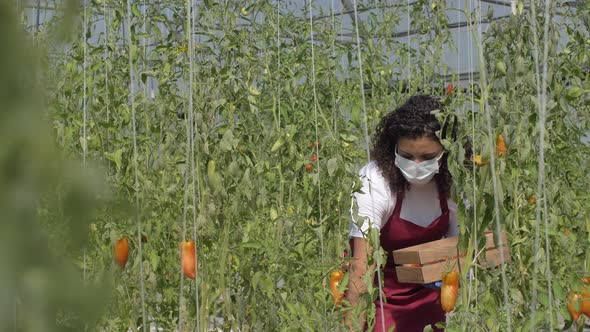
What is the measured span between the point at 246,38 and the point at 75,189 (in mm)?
1713

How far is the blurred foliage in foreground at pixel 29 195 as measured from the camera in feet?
0.86

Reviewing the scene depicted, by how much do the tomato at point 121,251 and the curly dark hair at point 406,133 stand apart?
62 cm

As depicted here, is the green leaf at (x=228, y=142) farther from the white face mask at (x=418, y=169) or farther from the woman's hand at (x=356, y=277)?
the white face mask at (x=418, y=169)

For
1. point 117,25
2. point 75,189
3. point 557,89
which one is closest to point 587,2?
point 557,89

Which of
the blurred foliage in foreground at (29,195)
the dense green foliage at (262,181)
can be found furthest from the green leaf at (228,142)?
the blurred foliage in foreground at (29,195)

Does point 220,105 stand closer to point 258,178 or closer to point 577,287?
point 258,178

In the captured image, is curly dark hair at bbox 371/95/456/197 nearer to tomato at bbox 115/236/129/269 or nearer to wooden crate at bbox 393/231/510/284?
wooden crate at bbox 393/231/510/284

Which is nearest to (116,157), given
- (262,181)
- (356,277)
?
(262,181)

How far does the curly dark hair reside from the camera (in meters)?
1.90

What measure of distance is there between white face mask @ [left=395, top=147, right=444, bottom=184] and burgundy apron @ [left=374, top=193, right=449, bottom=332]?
101 millimetres

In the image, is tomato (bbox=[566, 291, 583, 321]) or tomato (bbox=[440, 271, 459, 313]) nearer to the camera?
tomato (bbox=[440, 271, 459, 313])

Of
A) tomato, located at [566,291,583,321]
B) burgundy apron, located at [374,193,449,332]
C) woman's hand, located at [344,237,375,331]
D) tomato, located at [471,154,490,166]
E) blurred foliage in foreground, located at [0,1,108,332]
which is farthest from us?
burgundy apron, located at [374,193,449,332]

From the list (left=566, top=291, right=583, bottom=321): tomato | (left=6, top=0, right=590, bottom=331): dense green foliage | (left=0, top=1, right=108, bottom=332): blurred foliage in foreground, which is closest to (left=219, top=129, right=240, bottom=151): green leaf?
(left=6, top=0, right=590, bottom=331): dense green foliage

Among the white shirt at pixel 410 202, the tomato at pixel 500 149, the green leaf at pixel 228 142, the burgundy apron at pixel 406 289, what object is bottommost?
the burgundy apron at pixel 406 289
